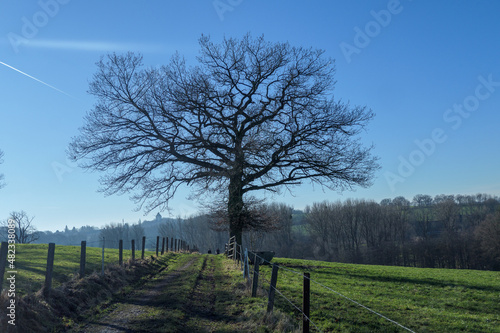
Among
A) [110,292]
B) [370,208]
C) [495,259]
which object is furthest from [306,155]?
[370,208]

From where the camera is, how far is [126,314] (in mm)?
8766

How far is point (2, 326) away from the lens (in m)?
6.70

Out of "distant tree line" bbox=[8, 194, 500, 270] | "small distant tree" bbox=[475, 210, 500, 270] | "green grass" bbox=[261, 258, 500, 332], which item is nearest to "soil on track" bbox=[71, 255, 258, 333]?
"green grass" bbox=[261, 258, 500, 332]

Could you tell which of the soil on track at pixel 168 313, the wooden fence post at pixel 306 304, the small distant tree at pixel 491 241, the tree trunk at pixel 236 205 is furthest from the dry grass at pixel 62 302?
the small distant tree at pixel 491 241

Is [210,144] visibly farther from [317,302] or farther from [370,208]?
[370,208]

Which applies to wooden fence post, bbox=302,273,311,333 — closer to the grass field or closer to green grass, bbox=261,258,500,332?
the grass field

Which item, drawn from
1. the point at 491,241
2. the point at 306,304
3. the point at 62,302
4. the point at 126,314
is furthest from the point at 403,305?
the point at 491,241

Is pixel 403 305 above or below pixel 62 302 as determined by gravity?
below

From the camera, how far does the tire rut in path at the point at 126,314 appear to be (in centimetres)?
754

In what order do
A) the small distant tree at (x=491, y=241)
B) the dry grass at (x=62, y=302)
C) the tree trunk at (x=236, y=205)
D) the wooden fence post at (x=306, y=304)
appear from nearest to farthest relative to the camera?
1. the wooden fence post at (x=306, y=304)
2. the dry grass at (x=62, y=302)
3. the tree trunk at (x=236, y=205)
4. the small distant tree at (x=491, y=241)

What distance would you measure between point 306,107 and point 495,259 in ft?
170

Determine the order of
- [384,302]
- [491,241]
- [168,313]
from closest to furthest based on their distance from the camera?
[168,313] → [384,302] → [491,241]

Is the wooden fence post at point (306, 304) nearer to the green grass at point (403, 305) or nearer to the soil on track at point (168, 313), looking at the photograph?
the soil on track at point (168, 313)

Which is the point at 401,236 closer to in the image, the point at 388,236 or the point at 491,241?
the point at 388,236
